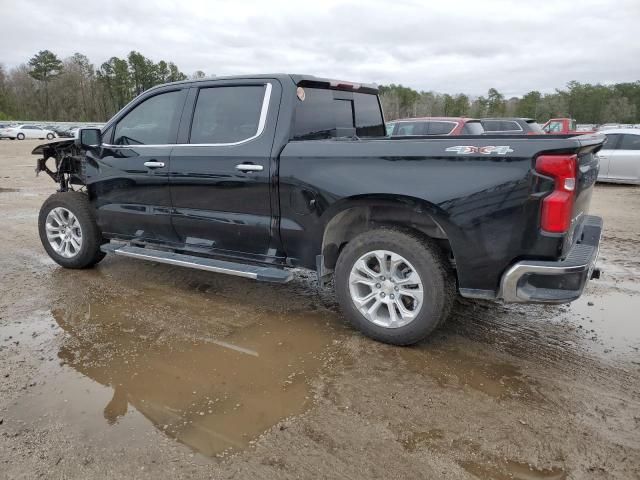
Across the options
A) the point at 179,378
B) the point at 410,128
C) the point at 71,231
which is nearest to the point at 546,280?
the point at 179,378

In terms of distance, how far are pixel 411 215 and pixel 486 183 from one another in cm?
63

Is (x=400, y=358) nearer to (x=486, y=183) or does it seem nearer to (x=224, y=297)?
A: (x=486, y=183)

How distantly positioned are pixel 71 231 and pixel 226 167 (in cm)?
236

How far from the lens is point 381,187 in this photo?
11.4ft

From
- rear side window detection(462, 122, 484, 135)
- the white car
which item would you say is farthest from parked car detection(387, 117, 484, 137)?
the white car

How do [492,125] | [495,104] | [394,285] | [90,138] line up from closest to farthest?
1. [394,285]
2. [90,138]
3. [492,125]
4. [495,104]

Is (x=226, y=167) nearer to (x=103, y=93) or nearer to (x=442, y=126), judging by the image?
(x=442, y=126)

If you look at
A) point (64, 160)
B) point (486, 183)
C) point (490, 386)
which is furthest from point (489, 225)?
point (64, 160)

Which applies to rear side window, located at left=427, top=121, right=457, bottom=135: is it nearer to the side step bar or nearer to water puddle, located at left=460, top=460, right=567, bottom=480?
the side step bar

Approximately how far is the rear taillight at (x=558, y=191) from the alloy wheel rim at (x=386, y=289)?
35.8 inches

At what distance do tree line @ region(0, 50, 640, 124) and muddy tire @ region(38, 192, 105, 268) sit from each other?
74.3 m

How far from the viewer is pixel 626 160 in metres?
12.5

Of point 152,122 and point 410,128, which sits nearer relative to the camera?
point 152,122

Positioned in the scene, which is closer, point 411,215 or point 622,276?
point 411,215
